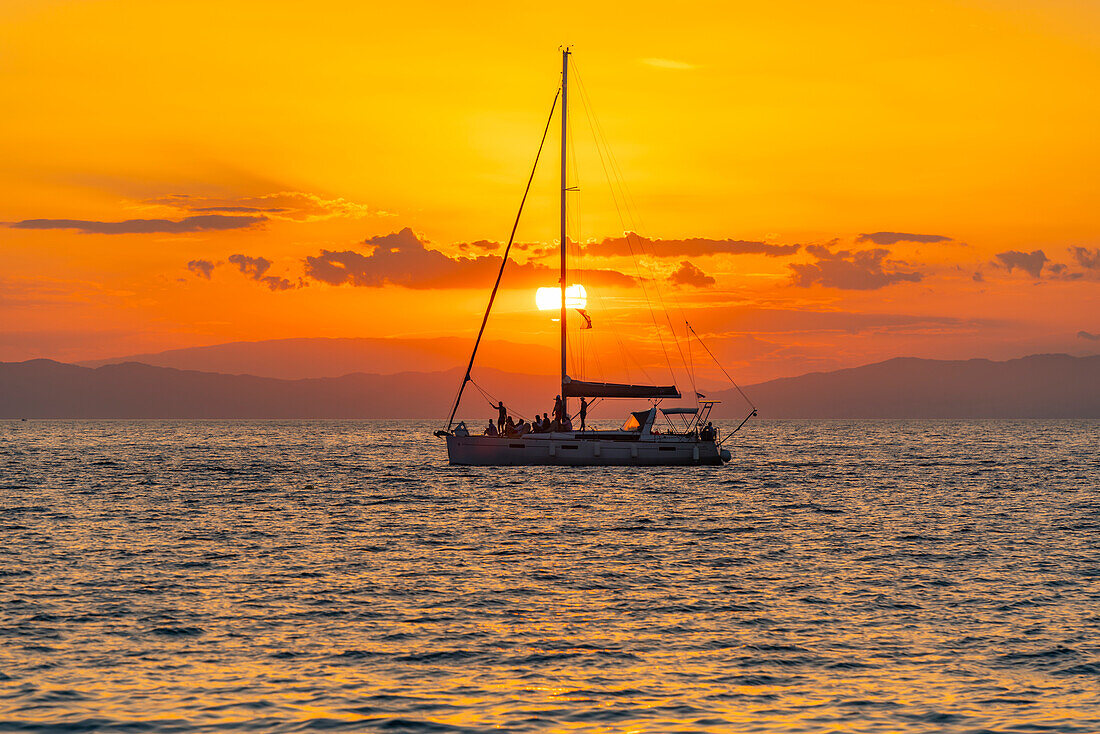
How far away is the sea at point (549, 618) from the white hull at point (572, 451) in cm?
1397

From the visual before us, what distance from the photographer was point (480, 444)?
69.2 m

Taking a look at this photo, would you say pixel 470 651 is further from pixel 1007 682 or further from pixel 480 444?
pixel 480 444

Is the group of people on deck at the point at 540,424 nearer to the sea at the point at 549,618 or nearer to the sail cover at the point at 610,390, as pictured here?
the sail cover at the point at 610,390

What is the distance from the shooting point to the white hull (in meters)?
67.3

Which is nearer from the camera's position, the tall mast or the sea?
the sea

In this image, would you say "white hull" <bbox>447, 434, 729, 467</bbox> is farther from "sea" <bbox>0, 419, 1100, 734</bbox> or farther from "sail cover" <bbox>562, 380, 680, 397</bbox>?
"sea" <bbox>0, 419, 1100, 734</bbox>

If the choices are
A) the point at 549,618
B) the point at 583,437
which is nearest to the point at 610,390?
the point at 583,437

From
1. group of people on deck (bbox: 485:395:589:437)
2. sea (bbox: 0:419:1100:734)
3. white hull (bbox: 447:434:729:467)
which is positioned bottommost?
sea (bbox: 0:419:1100:734)

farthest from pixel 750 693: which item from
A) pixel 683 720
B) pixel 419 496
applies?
pixel 419 496

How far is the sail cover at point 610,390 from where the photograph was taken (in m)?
69.1

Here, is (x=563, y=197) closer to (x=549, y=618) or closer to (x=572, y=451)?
(x=572, y=451)

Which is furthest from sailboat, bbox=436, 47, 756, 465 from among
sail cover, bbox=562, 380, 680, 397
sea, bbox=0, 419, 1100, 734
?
sea, bbox=0, 419, 1100, 734

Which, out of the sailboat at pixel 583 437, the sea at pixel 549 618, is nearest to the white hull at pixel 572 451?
the sailboat at pixel 583 437

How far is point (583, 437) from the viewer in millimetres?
67938
